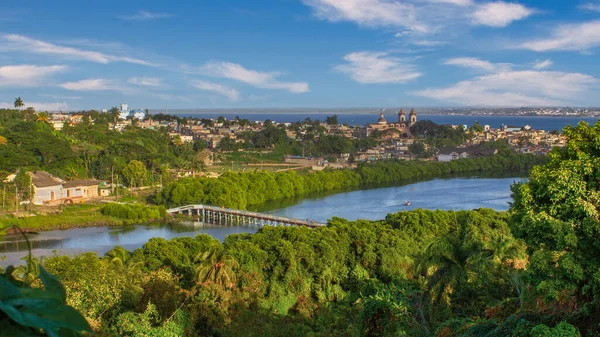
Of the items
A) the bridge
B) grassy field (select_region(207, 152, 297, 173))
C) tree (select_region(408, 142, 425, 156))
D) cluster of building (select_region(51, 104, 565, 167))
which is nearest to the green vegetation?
the bridge

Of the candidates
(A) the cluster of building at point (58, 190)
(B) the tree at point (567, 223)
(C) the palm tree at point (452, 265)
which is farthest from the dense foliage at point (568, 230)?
(A) the cluster of building at point (58, 190)

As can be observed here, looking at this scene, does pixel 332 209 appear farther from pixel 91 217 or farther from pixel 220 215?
pixel 91 217

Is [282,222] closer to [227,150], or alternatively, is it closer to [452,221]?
[452,221]

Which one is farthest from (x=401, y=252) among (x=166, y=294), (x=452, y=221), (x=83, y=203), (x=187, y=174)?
(x=187, y=174)

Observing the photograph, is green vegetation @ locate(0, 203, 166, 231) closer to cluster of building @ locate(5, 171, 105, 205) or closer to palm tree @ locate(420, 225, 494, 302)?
cluster of building @ locate(5, 171, 105, 205)

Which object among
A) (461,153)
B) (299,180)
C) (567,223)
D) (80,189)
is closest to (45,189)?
(80,189)

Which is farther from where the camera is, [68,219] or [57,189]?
[57,189]

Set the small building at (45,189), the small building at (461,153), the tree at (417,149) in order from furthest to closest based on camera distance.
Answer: the tree at (417,149) < the small building at (461,153) < the small building at (45,189)

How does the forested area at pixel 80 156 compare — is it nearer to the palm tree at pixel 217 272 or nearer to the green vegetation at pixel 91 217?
the green vegetation at pixel 91 217
